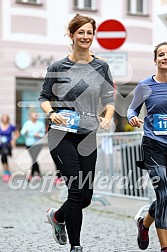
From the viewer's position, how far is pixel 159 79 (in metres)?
5.82

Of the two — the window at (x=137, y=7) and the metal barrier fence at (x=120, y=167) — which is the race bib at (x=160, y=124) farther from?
the window at (x=137, y=7)

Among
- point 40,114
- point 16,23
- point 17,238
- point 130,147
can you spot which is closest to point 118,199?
point 130,147

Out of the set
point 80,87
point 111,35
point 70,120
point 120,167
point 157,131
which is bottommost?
point 120,167

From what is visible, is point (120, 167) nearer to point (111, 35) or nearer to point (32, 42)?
point (111, 35)

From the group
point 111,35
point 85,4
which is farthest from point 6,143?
point 85,4

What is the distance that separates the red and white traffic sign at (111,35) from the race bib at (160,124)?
19.8 ft

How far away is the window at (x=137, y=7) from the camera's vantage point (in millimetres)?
24094

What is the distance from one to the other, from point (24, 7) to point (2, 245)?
53.7 feet

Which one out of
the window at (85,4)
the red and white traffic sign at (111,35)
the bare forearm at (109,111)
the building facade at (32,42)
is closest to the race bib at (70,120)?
the bare forearm at (109,111)

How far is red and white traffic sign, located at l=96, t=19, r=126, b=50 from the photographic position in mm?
11562

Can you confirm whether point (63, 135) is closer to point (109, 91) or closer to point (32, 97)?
point (109, 91)

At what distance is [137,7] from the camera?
79.3ft

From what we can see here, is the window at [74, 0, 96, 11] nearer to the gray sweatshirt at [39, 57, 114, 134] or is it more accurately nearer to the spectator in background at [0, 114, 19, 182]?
the spectator in background at [0, 114, 19, 182]

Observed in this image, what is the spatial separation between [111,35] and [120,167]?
218 centimetres
